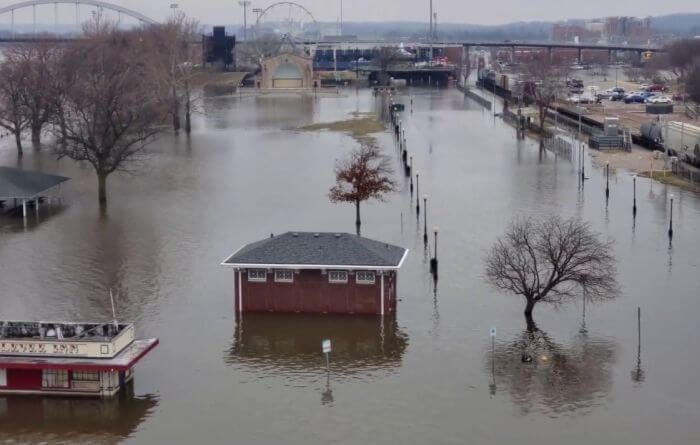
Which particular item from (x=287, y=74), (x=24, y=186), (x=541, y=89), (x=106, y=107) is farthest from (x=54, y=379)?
(x=287, y=74)

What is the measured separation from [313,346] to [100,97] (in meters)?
18.3

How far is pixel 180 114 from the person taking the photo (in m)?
57.5

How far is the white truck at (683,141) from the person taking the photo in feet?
115

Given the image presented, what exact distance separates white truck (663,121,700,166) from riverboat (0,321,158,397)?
77.7ft

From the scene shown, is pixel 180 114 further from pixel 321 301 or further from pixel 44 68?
pixel 321 301

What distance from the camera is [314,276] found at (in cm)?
1872

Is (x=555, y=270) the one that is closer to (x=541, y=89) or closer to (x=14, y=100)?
(x=14, y=100)

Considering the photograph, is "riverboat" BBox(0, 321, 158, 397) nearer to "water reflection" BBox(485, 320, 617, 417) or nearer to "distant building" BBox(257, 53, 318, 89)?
"water reflection" BBox(485, 320, 617, 417)

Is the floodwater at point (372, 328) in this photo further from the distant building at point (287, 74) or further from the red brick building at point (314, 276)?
the distant building at point (287, 74)

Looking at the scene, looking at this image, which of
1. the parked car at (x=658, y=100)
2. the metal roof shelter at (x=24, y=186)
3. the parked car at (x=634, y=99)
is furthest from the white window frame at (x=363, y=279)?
the parked car at (x=634, y=99)

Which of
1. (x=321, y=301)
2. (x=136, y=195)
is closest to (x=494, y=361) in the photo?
(x=321, y=301)

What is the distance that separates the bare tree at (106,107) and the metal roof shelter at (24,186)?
3.52 feet

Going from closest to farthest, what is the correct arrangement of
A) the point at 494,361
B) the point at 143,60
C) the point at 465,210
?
the point at 494,361 < the point at 465,210 < the point at 143,60

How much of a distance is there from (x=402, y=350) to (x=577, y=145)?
1030 inches
